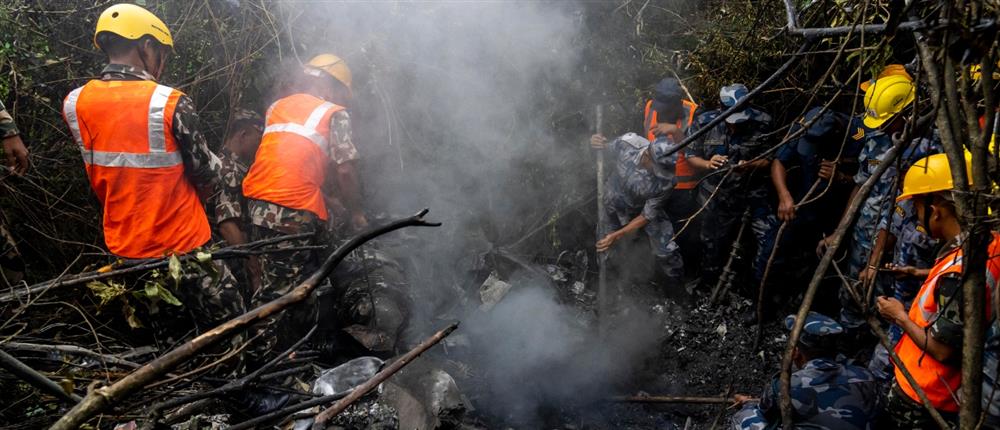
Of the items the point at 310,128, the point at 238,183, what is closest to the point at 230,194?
the point at 238,183

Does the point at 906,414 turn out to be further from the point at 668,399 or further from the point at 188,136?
the point at 188,136

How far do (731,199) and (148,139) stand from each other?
4692mm

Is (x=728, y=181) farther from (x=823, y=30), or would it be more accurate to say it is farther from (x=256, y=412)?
(x=256, y=412)

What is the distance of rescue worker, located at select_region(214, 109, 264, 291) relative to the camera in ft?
13.4

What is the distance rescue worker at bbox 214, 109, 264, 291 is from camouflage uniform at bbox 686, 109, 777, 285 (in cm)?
382

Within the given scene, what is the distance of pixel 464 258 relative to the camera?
5578 millimetres

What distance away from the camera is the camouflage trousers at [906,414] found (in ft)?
8.97

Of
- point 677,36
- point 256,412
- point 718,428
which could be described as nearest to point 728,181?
point 677,36

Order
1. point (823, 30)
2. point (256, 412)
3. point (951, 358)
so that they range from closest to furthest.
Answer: point (823, 30) < point (951, 358) < point (256, 412)

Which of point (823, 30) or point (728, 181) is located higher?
point (823, 30)

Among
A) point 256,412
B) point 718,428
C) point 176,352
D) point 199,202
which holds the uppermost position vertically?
point 176,352

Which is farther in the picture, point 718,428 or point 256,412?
point 718,428

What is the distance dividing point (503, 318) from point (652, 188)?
1826 millimetres

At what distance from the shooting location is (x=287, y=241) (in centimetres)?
399
